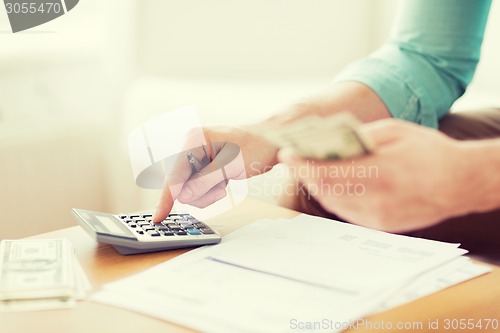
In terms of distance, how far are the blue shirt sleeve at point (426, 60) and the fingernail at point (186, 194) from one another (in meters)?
0.33

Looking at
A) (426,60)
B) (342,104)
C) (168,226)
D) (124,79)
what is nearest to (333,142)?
(168,226)

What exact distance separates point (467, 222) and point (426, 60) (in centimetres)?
26

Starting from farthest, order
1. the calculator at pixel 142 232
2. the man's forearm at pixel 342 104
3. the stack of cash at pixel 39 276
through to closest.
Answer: the man's forearm at pixel 342 104 → the calculator at pixel 142 232 → the stack of cash at pixel 39 276

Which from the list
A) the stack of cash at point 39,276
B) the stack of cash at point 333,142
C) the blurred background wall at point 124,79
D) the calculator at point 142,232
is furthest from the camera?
the blurred background wall at point 124,79

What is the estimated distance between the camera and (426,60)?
3.34 feet

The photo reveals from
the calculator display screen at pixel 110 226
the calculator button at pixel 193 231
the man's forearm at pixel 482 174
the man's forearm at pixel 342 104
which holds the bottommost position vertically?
the calculator button at pixel 193 231

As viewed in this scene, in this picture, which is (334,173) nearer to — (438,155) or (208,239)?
(438,155)

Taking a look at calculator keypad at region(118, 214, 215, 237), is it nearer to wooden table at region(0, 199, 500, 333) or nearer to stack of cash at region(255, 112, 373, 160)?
wooden table at region(0, 199, 500, 333)

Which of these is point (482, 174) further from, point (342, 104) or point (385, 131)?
point (342, 104)

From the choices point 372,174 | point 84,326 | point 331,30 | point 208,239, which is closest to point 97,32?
point 331,30

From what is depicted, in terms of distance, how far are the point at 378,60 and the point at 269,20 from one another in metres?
0.73

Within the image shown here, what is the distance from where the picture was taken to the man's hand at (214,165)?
2.36 ft

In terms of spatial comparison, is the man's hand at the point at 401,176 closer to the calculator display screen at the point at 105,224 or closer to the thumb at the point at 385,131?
the thumb at the point at 385,131

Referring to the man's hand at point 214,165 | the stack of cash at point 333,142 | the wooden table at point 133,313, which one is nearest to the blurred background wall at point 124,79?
the man's hand at point 214,165
